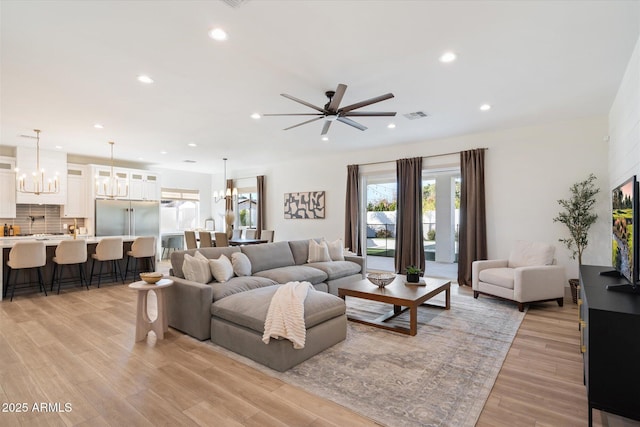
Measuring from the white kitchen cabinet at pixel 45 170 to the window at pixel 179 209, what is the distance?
2612 millimetres

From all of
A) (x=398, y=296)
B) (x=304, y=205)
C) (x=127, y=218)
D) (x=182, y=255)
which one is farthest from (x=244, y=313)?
(x=127, y=218)

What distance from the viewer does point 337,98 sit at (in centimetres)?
349

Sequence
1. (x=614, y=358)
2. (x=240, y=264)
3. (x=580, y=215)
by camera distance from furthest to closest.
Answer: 1. (x=580, y=215)
2. (x=240, y=264)
3. (x=614, y=358)

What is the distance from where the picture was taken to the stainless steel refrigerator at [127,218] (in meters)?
8.11

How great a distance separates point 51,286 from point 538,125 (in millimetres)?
9092

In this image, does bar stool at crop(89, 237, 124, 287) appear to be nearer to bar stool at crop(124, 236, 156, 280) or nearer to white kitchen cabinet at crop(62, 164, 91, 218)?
bar stool at crop(124, 236, 156, 280)

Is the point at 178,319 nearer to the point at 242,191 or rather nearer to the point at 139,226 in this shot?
the point at 139,226

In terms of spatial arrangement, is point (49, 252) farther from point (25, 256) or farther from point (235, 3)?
point (235, 3)

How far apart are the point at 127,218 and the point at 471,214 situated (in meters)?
8.46

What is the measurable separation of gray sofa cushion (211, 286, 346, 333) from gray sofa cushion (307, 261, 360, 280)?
5.51 feet

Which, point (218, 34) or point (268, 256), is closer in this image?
point (218, 34)

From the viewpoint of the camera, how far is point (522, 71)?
3.49m

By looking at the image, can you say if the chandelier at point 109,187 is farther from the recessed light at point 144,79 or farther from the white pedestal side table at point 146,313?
the white pedestal side table at point 146,313

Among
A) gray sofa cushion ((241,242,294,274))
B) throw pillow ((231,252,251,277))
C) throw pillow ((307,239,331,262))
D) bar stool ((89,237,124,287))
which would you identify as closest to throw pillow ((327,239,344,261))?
throw pillow ((307,239,331,262))
